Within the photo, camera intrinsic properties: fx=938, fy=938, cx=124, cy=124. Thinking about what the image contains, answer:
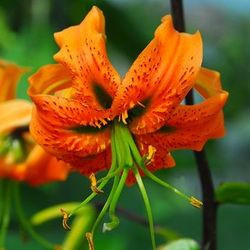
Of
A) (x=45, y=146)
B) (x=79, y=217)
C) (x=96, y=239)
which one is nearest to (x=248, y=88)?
(x=96, y=239)

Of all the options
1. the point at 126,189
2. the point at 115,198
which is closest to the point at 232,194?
the point at 115,198

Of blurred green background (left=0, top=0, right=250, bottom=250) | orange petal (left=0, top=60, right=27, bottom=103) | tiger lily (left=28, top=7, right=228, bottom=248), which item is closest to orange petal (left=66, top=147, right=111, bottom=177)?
tiger lily (left=28, top=7, right=228, bottom=248)

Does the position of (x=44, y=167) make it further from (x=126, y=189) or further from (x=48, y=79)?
(x=126, y=189)

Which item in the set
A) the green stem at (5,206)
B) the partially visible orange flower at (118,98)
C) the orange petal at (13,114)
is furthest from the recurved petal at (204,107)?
the green stem at (5,206)

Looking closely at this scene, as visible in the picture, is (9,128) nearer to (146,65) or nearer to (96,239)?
(146,65)

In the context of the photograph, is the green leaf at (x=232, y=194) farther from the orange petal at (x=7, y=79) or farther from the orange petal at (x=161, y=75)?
the orange petal at (x=7, y=79)

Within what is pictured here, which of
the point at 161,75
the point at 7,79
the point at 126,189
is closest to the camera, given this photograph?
the point at 161,75

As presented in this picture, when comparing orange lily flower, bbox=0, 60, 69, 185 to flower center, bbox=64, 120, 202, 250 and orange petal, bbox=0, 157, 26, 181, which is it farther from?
flower center, bbox=64, 120, 202, 250
